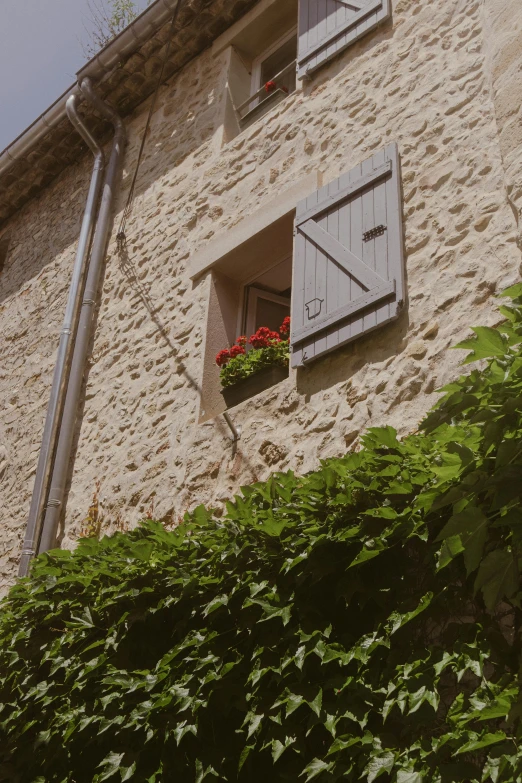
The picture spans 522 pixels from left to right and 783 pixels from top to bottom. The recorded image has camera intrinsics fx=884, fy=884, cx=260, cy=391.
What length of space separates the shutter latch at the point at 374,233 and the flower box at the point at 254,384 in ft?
2.73

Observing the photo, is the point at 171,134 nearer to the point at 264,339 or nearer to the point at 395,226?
the point at 264,339

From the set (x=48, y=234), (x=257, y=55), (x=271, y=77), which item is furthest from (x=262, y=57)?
(x=48, y=234)

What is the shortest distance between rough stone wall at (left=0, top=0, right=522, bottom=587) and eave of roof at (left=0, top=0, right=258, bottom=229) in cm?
22

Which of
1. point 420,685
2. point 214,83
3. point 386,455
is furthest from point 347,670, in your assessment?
point 214,83

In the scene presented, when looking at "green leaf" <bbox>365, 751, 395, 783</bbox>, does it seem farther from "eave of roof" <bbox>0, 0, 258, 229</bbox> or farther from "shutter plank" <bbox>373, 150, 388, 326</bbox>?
"eave of roof" <bbox>0, 0, 258, 229</bbox>

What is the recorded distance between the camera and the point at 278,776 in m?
3.12

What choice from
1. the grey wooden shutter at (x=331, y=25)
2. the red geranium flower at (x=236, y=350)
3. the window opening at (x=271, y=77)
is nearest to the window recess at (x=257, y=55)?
the window opening at (x=271, y=77)

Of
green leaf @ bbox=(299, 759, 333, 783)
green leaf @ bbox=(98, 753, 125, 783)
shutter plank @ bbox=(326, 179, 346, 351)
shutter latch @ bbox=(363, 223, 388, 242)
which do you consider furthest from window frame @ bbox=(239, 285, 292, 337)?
green leaf @ bbox=(299, 759, 333, 783)

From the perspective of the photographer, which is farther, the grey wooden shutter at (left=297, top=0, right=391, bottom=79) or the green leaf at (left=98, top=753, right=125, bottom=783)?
the grey wooden shutter at (left=297, top=0, right=391, bottom=79)

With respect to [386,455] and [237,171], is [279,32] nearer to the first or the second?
[237,171]

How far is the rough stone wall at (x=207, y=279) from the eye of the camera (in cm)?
414

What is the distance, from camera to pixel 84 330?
652 centimetres

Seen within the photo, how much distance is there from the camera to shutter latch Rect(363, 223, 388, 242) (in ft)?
15.1

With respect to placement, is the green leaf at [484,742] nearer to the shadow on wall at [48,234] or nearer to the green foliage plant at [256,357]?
the green foliage plant at [256,357]
